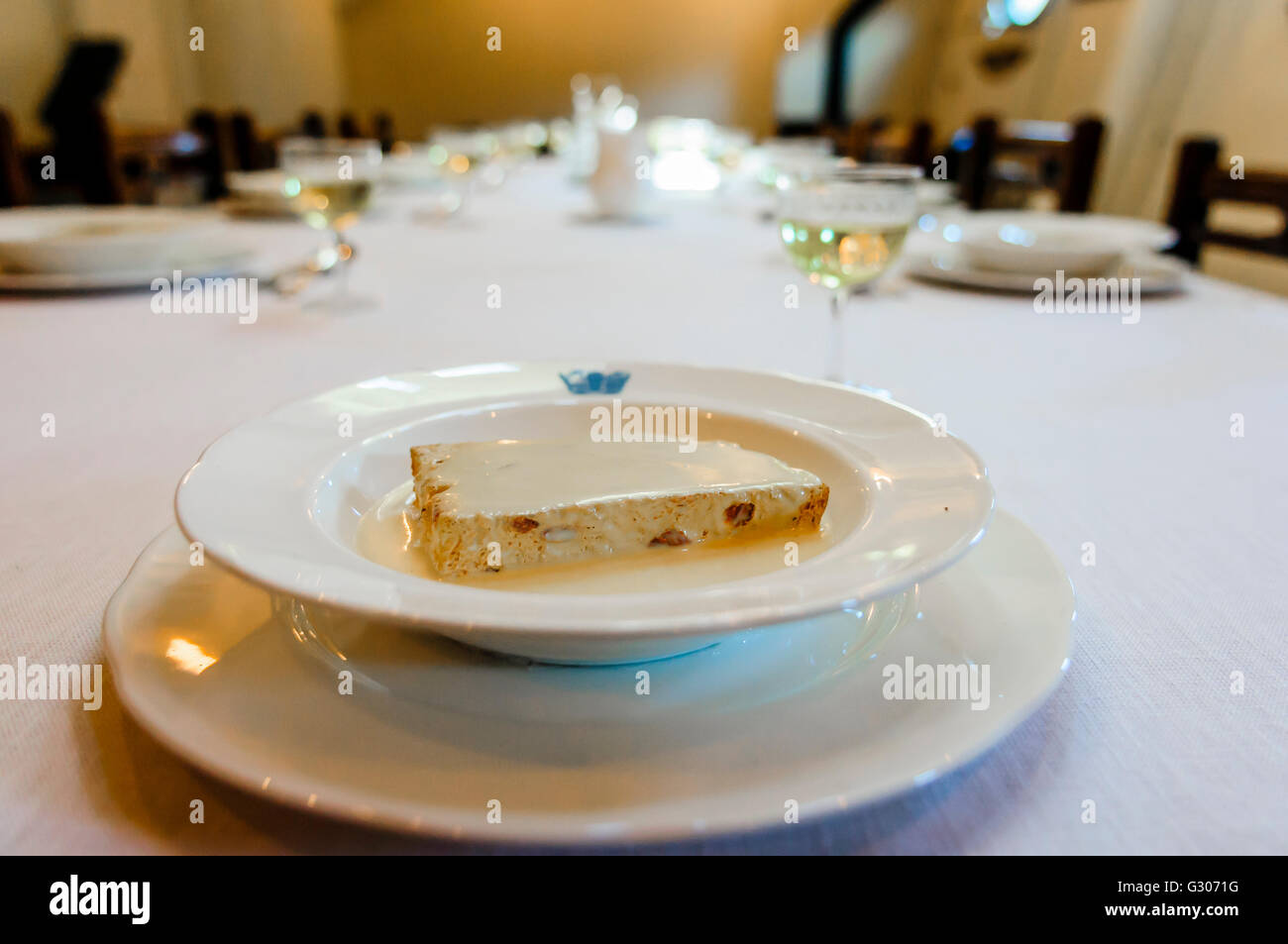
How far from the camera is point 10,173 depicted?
5.63ft

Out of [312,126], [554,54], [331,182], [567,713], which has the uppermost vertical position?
[554,54]

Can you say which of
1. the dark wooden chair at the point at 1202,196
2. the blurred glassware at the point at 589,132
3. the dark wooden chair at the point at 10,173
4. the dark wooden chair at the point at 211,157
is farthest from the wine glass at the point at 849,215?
the dark wooden chair at the point at 211,157

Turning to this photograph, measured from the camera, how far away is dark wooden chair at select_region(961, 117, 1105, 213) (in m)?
2.02

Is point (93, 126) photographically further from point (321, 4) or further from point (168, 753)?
point (321, 4)

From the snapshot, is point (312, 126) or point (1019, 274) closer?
point (1019, 274)

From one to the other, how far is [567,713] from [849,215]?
608 millimetres

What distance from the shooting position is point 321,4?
25.9 ft

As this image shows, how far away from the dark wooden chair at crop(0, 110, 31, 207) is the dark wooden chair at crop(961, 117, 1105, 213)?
2263mm

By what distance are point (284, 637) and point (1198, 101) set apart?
16.2ft

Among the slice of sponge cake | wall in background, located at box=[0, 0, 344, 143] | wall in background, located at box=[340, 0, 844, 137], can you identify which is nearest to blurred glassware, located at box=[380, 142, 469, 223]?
the slice of sponge cake

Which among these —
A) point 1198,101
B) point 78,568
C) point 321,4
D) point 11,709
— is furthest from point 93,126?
point 321,4

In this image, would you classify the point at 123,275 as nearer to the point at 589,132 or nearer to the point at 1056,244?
the point at 1056,244

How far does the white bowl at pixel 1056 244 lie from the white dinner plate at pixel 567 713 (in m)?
0.91

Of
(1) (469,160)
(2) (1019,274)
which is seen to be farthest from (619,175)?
(2) (1019,274)
